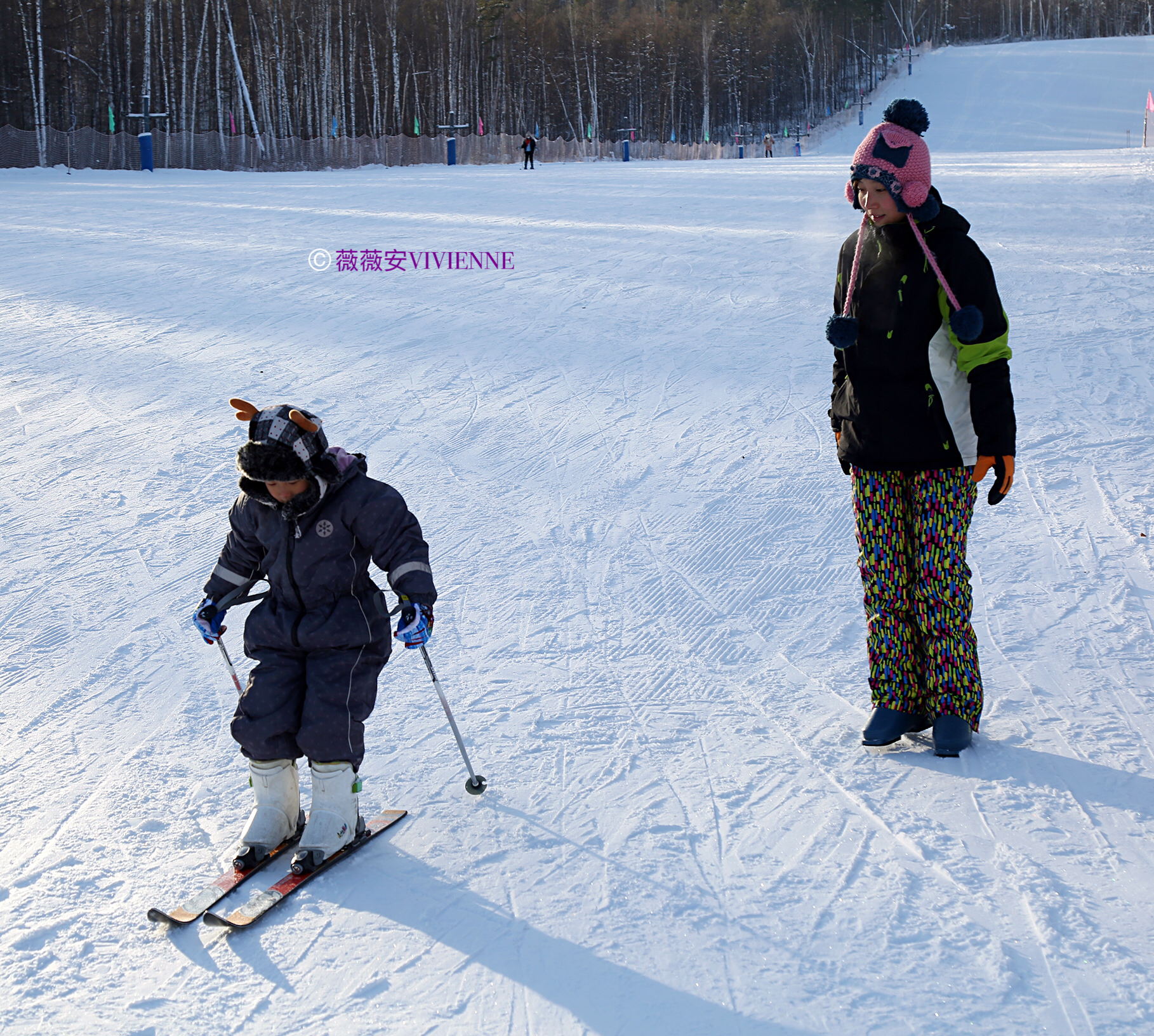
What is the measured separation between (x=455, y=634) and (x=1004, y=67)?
192 feet

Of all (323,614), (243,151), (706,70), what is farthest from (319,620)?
(706,70)

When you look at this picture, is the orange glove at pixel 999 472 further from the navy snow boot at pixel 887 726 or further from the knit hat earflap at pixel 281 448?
the knit hat earflap at pixel 281 448

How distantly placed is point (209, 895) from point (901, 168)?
2499 millimetres

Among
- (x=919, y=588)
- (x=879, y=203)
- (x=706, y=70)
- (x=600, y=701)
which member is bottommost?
(x=600, y=701)

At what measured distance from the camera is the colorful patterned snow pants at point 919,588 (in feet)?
9.23

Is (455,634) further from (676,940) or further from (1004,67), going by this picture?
(1004,67)

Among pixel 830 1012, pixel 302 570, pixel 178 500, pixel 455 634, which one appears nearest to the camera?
pixel 830 1012

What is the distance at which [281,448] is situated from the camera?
8.00 feet

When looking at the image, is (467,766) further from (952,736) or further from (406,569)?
(952,736)

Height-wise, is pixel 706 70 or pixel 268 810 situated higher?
pixel 706 70

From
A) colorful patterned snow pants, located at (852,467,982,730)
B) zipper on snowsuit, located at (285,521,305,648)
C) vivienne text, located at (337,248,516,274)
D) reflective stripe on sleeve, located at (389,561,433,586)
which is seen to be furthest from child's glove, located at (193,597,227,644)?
vivienne text, located at (337,248,516,274)

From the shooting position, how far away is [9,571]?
184 inches

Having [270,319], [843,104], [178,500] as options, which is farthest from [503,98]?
[178,500]

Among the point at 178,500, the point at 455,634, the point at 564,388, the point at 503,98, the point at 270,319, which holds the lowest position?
the point at 455,634
